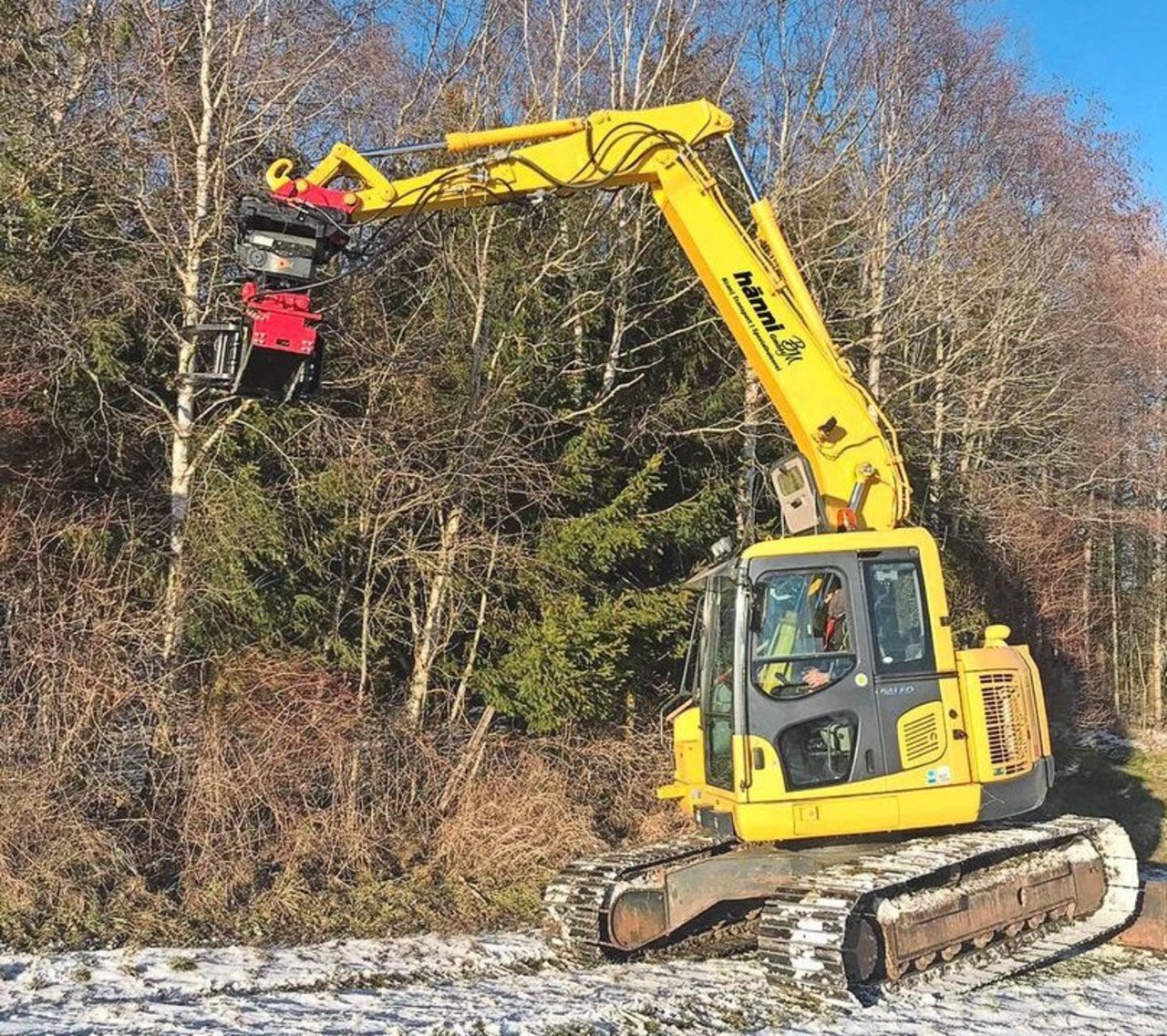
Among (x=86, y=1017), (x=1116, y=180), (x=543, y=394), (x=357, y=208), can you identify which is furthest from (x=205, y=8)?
(x=1116, y=180)

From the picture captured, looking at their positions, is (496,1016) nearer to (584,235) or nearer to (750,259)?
(750,259)

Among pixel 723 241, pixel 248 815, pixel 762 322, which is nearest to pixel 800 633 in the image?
pixel 762 322

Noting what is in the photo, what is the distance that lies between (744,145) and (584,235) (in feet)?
11.6

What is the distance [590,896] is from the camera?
736 cm

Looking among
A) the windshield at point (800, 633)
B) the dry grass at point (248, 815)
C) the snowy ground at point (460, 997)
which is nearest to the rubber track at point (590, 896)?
the snowy ground at point (460, 997)

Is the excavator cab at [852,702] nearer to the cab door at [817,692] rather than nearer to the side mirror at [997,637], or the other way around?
the cab door at [817,692]

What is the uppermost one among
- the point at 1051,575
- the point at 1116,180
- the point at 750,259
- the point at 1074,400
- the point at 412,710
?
the point at 1116,180

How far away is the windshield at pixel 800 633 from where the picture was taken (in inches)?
289

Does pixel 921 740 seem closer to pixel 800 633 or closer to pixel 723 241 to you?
pixel 800 633

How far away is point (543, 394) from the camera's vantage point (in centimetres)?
1271

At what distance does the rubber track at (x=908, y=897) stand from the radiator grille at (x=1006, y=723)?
527 mm

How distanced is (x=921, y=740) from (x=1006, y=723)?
2.38 feet

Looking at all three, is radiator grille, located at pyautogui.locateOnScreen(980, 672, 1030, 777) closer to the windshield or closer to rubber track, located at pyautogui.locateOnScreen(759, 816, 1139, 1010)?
rubber track, located at pyautogui.locateOnScreen(759, 816, 1139, 1010)

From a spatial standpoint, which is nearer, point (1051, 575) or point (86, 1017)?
point (86, 1017)
